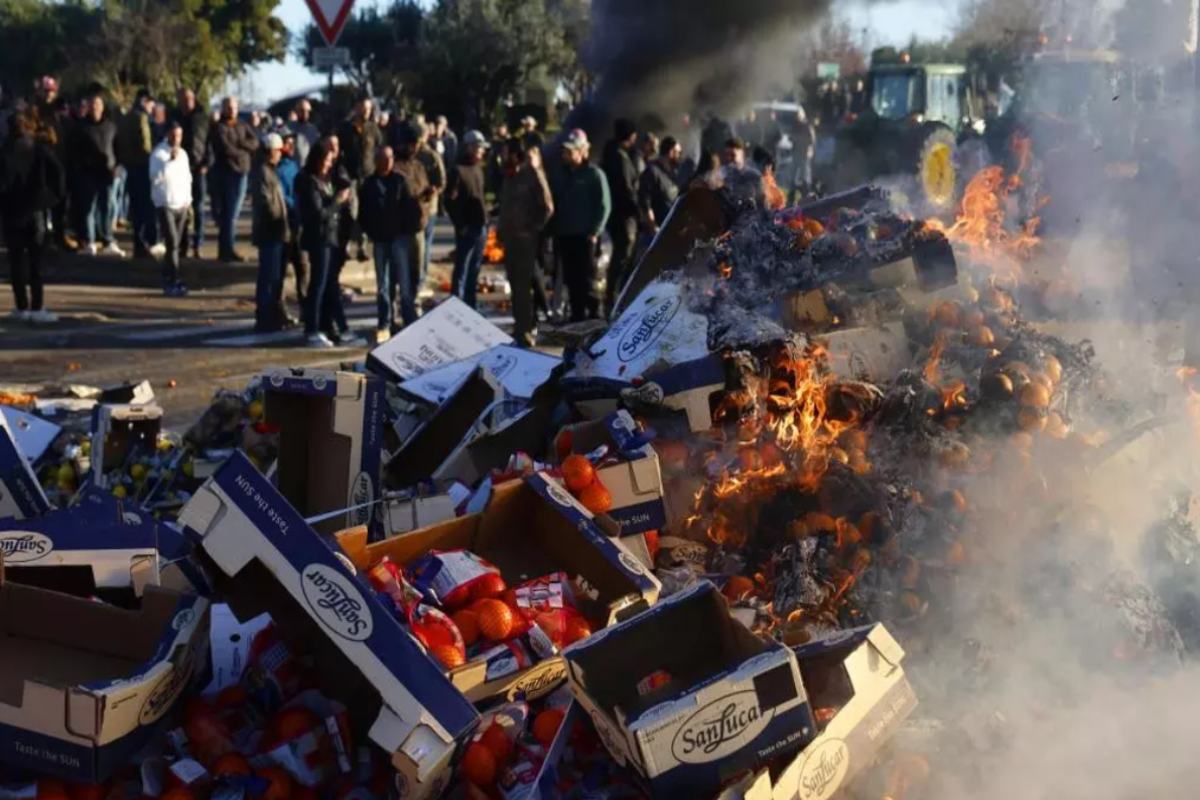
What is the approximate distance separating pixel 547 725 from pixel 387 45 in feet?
117

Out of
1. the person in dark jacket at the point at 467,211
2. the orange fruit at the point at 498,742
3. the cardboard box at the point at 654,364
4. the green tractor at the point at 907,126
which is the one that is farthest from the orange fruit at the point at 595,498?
the green tractor at the point at 907,126

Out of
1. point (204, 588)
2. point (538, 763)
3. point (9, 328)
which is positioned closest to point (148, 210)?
point (9, 328)

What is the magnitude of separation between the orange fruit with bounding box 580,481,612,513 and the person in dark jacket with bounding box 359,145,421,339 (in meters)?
7.23

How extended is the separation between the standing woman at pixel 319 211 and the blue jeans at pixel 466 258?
4.85ft

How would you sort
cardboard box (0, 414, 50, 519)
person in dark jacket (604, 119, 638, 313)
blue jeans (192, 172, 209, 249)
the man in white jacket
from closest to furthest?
cardboard box (0, 414, 50, 519), person in dark jacket (604, 119, 638, 313), the man in white jacket, blue jeans (192, 172, 209, 249)

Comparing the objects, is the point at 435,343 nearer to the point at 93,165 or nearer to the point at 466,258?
the point at 466,258

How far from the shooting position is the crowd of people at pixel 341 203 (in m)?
12.2

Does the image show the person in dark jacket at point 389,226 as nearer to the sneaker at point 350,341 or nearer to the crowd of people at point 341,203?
the crowd of people at point 341,203

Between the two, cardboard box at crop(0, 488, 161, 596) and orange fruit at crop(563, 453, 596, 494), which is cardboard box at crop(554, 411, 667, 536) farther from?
cardboard box at crop(0, 488, 161, 596)

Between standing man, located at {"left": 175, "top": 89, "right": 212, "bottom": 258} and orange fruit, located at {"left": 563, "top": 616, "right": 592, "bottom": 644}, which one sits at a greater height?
standing man, located at {"left": 175, "top": 89, "right": 212, "bottom": 258}

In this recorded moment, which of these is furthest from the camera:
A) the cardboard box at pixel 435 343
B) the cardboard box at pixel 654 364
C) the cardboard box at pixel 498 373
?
the cardboard box at pixel 435 343

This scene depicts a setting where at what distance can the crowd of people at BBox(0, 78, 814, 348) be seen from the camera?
12.2 m

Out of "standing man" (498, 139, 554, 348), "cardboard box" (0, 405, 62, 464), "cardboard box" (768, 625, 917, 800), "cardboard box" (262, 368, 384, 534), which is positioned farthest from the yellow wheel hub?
"cardboard box" (768, 625, 917, 800)

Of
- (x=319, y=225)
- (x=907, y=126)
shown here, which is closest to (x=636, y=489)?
(x=319, y=225)
